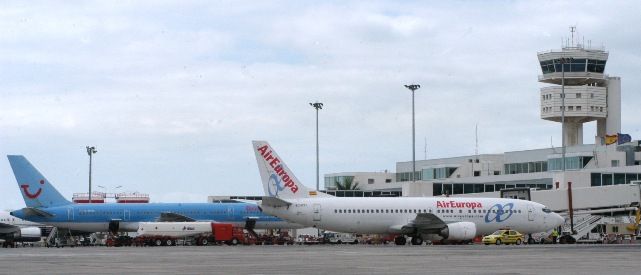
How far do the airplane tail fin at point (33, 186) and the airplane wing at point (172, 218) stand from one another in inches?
347

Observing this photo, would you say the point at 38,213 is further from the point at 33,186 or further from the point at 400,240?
the point at 400,240

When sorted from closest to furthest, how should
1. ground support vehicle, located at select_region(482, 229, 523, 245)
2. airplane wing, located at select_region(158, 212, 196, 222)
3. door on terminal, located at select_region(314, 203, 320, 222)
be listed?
door on terminal, located at select_region(314, 203, 320, 222) < ground support vehicle, located at select_region(482, 229, 523, 245) < airplane wing, located at select_region(158, 212, 196, 222)

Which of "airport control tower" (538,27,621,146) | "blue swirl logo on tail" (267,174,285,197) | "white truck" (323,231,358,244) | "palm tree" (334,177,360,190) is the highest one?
"airport control tower" (538,27,621,146)

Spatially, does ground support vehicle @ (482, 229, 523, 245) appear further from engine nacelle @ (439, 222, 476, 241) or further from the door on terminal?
the door on terminal

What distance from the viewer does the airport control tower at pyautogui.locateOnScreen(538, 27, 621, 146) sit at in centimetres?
15975

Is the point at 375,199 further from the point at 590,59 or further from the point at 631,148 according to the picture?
the point at 590,59

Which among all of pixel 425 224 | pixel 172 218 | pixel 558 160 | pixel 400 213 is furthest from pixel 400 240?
pixel 558 160

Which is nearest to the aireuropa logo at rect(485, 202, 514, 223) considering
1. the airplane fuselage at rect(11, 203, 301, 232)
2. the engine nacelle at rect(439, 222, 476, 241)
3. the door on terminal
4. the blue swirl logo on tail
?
the engine nacelle at rect(439, 222, 476, 241)

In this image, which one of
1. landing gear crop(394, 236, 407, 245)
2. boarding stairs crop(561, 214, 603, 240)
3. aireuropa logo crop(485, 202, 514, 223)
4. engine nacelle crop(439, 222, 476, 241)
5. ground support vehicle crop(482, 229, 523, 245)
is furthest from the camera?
boarding stairs crop(561, 214, 603, 240)

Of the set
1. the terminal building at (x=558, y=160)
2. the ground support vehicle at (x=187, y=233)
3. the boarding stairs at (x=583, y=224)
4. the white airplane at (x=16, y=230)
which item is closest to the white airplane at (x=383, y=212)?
the boarding stairs at (x=583, y=224)

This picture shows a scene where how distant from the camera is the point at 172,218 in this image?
9075cm

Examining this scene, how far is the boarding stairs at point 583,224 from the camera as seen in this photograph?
88387 mm

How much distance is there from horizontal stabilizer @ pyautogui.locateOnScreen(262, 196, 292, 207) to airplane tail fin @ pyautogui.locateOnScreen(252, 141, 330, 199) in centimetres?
104

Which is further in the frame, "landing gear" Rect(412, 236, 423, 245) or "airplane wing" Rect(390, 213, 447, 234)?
"landing gear" Rect(412, 236, 423, 245)
